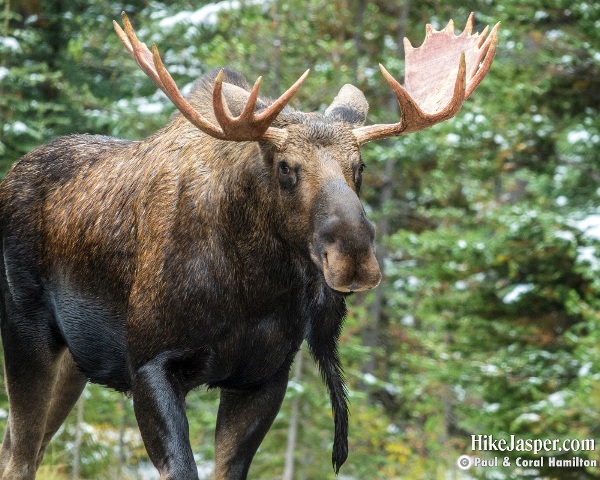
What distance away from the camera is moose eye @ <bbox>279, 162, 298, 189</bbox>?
4.20m

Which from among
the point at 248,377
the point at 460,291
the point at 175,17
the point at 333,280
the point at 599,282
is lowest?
the point at 460,291

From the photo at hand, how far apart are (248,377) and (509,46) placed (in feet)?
32.6

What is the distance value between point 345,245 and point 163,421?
1072mm

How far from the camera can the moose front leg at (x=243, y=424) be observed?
4645 millimetres

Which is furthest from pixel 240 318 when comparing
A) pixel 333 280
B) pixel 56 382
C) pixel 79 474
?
pixel 79 474

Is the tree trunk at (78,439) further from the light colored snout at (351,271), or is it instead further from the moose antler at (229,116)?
the light colored snout at (351,271)

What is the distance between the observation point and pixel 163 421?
4250mm

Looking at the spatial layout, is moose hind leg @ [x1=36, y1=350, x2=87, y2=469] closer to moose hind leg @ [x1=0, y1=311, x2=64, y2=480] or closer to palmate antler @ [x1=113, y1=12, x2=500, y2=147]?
moose hind leg @ [x1=0, y1=311, x2=64, y2=480]

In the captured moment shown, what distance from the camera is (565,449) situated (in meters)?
10.8

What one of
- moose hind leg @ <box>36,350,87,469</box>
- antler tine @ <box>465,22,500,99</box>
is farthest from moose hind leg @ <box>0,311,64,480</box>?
antler tine @ <box>465,22,500,99</box>

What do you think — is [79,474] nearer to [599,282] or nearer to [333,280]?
[599,282]

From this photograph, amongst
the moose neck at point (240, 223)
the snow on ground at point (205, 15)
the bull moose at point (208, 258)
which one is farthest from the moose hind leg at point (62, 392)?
the snow on ground at point (205, 15)

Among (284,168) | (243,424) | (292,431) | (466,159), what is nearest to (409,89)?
(284,168)

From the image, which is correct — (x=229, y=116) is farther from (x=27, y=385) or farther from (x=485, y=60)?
(x=27, y=385)
